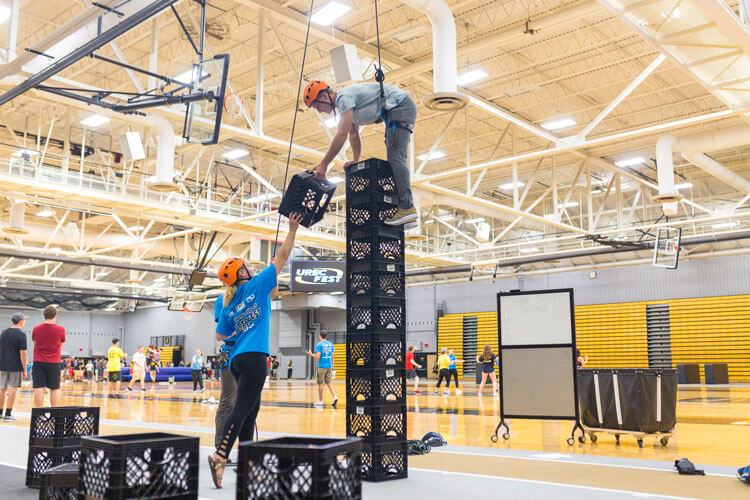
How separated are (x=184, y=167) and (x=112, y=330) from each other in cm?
3124

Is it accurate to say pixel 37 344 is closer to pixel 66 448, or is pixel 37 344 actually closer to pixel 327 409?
pixel 66 448

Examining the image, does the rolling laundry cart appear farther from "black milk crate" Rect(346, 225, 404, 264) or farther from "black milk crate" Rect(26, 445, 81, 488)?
"black milk crate" Rect(26, 445, 81, 488)

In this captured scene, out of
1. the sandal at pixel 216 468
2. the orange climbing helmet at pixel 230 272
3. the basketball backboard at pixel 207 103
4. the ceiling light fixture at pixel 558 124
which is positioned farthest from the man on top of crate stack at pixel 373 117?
the ceiling light fixture at pixel 558 124

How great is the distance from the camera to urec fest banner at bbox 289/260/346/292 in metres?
21.3

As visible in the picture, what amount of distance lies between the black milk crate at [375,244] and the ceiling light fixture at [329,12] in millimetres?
7599

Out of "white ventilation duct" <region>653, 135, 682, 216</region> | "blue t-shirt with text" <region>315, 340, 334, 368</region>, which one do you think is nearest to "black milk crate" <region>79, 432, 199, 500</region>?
"blue t-shirt with text" <region>315, 340, 334, 368</region>

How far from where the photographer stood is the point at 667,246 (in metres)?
21.3

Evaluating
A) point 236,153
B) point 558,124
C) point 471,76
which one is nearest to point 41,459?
point 471,76

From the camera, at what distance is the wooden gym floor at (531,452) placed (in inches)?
177

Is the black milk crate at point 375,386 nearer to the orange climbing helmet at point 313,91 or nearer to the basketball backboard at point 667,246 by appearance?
the orange climbing helmet at point 313,91

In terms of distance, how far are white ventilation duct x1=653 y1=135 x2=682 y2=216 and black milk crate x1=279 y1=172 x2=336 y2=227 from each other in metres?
12.2

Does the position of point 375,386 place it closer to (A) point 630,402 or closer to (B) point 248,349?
(B) point 248,349

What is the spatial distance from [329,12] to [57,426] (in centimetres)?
970

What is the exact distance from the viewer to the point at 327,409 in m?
14.0
